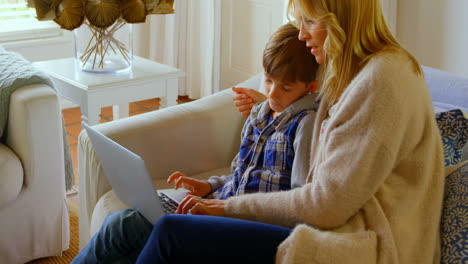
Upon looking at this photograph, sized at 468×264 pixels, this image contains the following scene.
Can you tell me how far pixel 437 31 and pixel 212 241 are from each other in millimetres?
2120

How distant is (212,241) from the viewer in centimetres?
116

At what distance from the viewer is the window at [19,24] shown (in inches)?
132

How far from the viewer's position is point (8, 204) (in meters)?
1.91

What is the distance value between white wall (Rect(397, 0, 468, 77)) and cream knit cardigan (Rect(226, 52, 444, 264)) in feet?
5.78

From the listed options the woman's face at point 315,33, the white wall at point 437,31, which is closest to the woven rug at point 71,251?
the woman's face at point 315,33

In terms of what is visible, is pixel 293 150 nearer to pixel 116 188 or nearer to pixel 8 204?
pixel 116 188

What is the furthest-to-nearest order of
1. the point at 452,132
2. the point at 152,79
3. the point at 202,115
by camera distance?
the point at 152,79
the point at 202,115
the point at 452,132

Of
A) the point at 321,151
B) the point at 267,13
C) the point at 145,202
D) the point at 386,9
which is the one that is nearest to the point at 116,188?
the point at 145,202

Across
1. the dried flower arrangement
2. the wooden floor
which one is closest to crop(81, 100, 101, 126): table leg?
the dried flower arrangement

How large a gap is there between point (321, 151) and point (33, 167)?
1.11 m

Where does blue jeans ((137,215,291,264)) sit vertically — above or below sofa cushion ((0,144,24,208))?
above

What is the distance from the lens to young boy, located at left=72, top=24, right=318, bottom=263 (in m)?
1.40

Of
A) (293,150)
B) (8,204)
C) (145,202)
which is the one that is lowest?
(8,204)

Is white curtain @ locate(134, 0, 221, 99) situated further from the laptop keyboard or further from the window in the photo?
the laptop keyboard
